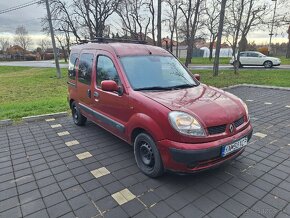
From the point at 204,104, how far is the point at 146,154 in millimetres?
1116

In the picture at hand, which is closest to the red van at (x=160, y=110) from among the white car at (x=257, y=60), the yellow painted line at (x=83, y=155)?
the yellow painted line at (x=83, y=155)

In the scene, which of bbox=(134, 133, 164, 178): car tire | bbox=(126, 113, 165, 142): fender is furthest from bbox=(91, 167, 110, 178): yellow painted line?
bbox=(126, 113, 165, 142): fender

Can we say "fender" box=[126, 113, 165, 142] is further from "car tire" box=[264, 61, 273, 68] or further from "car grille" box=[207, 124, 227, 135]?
"car tire" box=[264, 61, 273, 68]

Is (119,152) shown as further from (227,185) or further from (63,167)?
(227,185)

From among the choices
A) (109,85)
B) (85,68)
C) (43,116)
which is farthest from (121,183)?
(43,116)

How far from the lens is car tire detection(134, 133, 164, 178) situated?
3154 millimetres

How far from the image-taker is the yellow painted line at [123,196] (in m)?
2.86

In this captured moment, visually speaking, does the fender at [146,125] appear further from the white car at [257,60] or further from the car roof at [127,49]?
the white car at [257,60]

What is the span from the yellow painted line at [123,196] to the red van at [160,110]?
18.3 inches

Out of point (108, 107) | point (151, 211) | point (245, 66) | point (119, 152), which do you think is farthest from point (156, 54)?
point (245, 66)

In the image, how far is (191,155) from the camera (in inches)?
109

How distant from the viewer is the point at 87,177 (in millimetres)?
3416

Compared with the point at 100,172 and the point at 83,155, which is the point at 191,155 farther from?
the point at 83,155

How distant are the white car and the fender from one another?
65.3 feet
